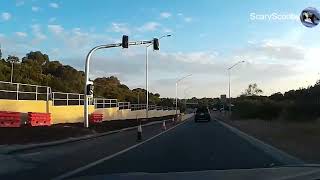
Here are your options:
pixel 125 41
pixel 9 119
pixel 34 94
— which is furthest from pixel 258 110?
pixel 9 119

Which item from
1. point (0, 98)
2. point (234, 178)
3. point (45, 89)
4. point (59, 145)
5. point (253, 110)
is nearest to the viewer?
point (234, 178)

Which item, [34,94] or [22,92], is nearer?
[22,92]

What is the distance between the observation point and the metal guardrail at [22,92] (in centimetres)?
4253

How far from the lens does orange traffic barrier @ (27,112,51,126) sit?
41.0 metres

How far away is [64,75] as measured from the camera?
121438 mm

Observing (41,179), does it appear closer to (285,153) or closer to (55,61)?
(285,153)

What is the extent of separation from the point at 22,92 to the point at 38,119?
3.18 meters

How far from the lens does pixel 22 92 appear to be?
4425 centimetres

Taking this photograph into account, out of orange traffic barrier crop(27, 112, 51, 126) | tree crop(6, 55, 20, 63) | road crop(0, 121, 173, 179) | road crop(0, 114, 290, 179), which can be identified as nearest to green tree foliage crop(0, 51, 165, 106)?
tree crop(6, 55, 20, 63)

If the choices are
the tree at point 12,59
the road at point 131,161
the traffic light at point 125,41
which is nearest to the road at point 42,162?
the road at point 131,161

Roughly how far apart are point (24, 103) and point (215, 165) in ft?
95.4

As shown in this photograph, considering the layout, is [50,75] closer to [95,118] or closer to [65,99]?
[95,118]

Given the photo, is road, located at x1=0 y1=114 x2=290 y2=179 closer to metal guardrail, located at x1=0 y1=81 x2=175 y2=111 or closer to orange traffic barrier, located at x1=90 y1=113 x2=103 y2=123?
metal guardrail, located at x1=0 y1=81 x2=175 y2=111

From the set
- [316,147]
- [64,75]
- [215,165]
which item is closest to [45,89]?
[316,147]
